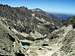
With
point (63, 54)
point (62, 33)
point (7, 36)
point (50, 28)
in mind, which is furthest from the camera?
point (50, 28)

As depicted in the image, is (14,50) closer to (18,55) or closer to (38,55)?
(18,55)

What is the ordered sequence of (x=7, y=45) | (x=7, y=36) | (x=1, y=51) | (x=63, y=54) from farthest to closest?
(x=63, y=54) → (x=7, y=36) → (x=7, y=45) → (x=1, y=51)

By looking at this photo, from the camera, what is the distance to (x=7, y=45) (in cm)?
3150

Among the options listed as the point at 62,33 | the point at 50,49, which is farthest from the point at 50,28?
the point at 50,49

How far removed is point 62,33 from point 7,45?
114 feet

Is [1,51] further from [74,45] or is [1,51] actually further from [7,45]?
[74,45]

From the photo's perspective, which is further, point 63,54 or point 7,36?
point 63,54

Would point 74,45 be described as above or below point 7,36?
below

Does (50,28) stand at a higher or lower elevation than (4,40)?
lower

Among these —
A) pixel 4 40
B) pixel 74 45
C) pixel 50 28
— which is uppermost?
pixel 4 40

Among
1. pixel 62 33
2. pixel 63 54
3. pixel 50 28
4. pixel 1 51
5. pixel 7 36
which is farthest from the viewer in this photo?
pixel 50 28

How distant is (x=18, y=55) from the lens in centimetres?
3281

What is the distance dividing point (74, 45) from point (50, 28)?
94.8 m

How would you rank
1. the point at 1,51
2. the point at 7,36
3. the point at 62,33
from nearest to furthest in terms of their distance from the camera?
the point at 1,51 < the point at 7,36 < the point at 62,33
